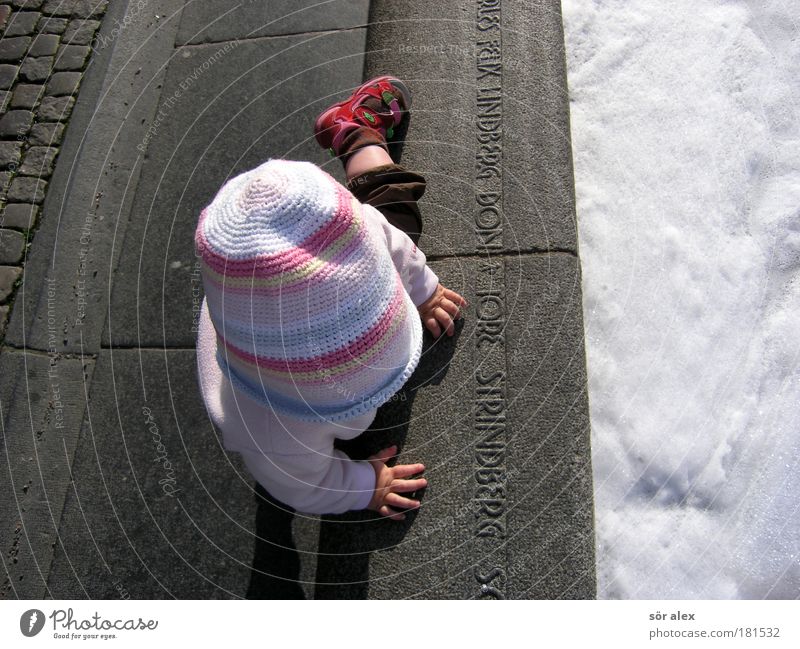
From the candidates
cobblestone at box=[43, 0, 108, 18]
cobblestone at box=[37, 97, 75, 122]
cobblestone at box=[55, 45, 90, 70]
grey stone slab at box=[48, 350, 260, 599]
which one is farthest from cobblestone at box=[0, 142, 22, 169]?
grey stone slab at box=[48, 350, 260, 599]

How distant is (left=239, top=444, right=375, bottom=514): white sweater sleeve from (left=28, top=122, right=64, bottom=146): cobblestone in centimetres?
151

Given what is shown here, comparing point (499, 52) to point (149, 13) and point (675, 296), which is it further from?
point (149, 13)

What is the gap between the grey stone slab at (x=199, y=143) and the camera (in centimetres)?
221

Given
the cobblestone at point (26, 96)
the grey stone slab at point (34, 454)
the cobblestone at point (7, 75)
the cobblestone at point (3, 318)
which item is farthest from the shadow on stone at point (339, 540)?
the cobblestone at point (7, 75)

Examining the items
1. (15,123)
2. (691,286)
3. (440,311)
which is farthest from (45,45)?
(691,286)

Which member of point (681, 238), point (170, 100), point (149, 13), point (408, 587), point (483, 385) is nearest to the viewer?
point (408, 587)

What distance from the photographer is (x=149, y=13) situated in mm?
2703

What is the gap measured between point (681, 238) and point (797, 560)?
86 centimetres

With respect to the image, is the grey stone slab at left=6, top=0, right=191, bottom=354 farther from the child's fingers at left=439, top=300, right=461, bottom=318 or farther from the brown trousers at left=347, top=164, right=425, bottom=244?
the child's fingers at left=439, top=300, right=461, bottom=318

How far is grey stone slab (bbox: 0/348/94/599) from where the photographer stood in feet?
6.25

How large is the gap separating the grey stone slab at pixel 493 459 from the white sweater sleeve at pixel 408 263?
16 cm

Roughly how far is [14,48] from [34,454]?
4.98ft
